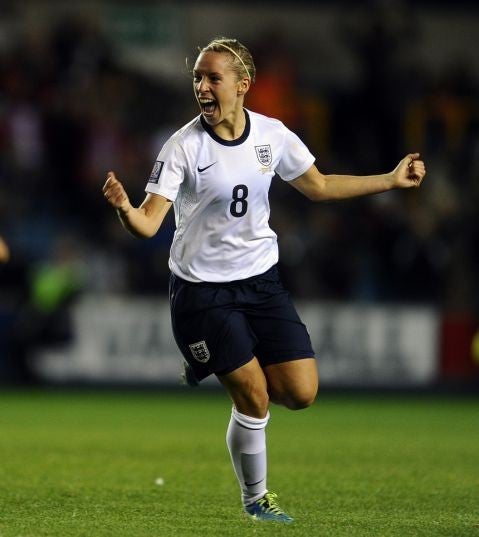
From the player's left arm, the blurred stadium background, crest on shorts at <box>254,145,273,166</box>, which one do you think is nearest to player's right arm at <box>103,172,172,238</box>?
crest on shorts at <box>254,145,273,166</box>

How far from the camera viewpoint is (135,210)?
20.4 ft

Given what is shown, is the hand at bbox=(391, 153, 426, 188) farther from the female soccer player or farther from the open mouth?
the open mouth

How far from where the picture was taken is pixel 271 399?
6820mm

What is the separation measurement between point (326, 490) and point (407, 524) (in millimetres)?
1452

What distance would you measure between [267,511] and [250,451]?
1.00 feet

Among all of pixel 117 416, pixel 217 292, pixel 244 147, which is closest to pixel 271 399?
pixel 217 292

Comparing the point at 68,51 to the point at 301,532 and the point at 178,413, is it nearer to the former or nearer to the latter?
the point at 178,413

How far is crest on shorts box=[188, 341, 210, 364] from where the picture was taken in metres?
6.60

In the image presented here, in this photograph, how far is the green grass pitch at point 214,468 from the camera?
6.51 metres

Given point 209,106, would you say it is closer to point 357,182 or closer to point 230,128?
point 230,128

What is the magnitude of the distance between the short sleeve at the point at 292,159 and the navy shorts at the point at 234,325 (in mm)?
557

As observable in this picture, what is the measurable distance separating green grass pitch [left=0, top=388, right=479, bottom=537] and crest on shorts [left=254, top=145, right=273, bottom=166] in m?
1.78

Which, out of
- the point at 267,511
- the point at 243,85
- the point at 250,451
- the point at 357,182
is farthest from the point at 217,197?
the point at 267,511

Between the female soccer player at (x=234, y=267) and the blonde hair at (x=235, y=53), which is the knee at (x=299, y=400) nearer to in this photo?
the female soccer player at (x=234, y=267)
